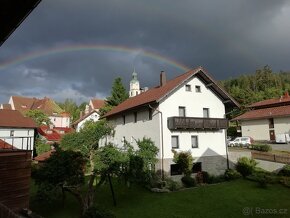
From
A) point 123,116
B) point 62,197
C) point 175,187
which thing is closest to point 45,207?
point 62,197

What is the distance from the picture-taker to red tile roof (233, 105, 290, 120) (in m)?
43.1

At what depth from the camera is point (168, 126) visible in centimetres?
2647

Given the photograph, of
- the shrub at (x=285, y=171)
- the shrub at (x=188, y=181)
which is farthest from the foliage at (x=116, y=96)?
the shrub at (x=285, y=171)

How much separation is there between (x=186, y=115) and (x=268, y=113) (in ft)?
80.1

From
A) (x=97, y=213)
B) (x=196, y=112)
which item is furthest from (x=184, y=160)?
(x=97, y=213)

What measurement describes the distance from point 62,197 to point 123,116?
1477cm

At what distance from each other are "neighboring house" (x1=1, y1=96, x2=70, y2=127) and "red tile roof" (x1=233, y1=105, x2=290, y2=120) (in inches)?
2176

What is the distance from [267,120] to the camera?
151 ft

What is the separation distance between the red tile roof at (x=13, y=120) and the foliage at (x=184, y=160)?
2811 centimetres

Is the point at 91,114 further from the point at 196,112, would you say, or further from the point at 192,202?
the point at 192,202

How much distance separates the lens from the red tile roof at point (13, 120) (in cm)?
4259

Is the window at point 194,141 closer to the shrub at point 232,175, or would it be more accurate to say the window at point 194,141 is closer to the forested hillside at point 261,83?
the shrub at point 232,175

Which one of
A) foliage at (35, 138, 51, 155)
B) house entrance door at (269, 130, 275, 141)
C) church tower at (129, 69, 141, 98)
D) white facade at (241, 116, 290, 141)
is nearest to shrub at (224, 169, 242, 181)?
white facade at (241, 116, 290, 141)

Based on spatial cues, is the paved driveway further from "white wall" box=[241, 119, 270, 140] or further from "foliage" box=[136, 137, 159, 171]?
"foliage" box=[136, 137, 159, 171]
